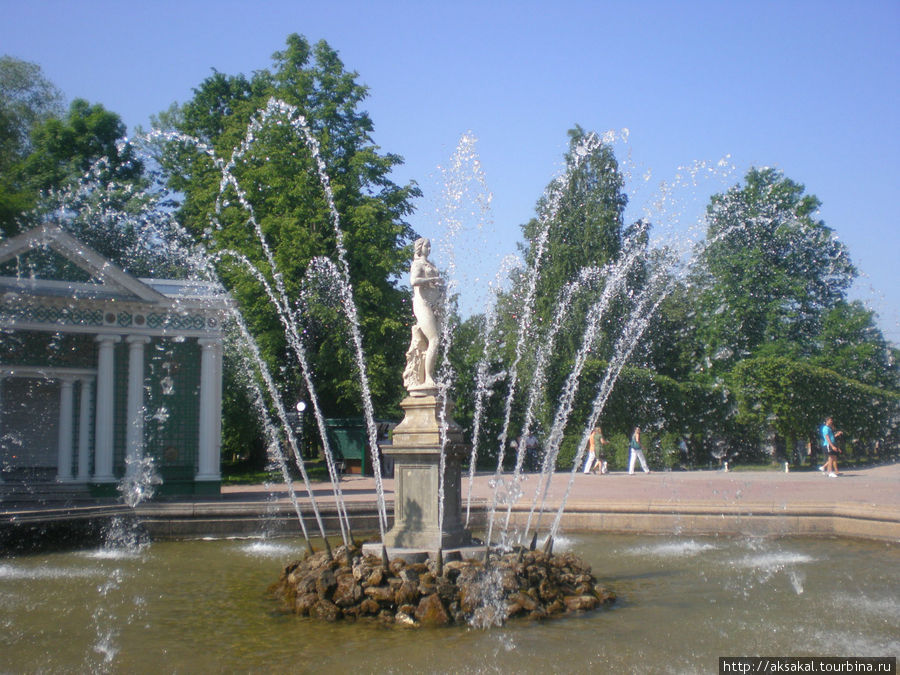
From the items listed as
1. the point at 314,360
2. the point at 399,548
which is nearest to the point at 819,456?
the point at 314,360

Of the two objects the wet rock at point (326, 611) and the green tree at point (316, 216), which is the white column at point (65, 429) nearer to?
the green tree at point (316, 216)

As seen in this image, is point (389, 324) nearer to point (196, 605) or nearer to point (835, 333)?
point (196, 605)

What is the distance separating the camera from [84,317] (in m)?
17.2

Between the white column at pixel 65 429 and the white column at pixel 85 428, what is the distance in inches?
7.9

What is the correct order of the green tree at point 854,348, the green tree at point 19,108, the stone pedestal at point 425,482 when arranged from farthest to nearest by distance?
the green tree at point 854,348
the green tree at point 19,108
the stone pedestal at point 425,482

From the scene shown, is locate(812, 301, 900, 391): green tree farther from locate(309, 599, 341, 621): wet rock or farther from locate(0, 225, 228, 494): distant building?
locate(309, 599, 341, 621): wet rock

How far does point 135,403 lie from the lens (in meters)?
17.8

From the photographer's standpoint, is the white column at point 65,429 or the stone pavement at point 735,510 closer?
the stone pavement at point 735,510

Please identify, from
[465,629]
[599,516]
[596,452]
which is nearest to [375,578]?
[465,629]

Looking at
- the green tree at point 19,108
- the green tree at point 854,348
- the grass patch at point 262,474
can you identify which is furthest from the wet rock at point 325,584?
the green tree at point 854,348

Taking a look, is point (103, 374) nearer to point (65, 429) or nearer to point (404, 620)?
point (65, 429)

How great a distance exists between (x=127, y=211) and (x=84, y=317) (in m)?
17.0

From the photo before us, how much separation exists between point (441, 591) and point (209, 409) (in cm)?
1244

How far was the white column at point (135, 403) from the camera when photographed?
17750 mm
